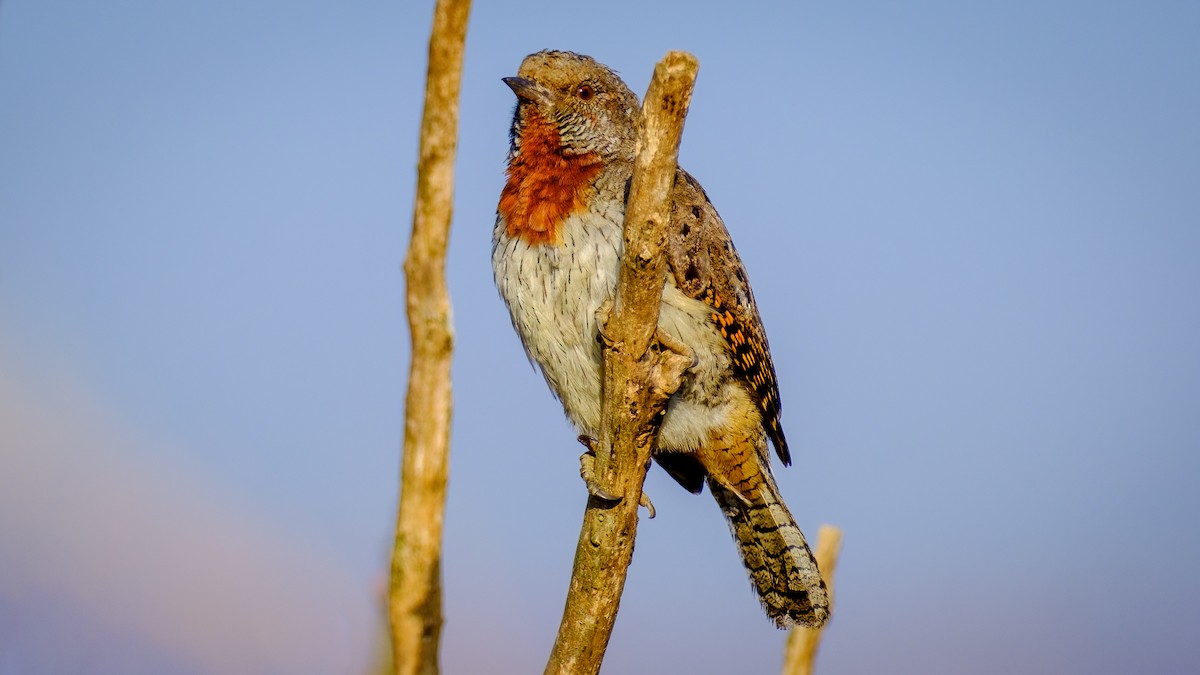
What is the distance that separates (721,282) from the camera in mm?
5266

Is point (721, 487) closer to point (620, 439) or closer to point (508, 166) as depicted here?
point (620, 439)

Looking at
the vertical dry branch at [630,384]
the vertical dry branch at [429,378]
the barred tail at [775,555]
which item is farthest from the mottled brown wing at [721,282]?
the vertical dry branch at [429,378]

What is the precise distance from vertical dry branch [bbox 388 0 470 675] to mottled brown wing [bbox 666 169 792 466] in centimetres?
239

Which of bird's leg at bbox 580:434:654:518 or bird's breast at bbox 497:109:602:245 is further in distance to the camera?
bird's breast at bbox 497:109:602:245

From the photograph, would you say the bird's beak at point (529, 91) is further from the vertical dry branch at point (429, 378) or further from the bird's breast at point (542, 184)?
the vertical dry branch at point (429, 378)

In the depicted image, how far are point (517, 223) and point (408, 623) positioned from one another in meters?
2.78

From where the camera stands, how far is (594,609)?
4.60 m

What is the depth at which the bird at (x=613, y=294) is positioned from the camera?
502 centimetres

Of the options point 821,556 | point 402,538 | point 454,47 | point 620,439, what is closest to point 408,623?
point 402,538

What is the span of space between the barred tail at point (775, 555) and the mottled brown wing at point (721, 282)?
1.34ft

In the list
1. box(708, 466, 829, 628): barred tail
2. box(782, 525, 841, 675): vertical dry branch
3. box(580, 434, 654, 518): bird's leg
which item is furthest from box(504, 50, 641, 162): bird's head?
box(782, 525, 841, 675): vertical dry branch

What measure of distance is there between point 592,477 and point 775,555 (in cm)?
172

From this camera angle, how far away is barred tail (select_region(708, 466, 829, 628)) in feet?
19.0

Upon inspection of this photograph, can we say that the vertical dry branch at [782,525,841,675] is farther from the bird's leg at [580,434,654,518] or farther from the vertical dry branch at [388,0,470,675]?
the vertical dry branch at [388,0,470,675]
